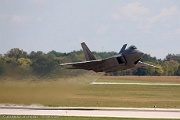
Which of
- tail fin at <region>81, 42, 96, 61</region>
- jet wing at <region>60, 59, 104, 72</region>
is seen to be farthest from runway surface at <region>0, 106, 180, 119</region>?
tail fin at <region>81, 42, 96, 61</region>

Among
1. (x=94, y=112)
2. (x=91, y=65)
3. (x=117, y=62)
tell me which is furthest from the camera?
(x=91, y=65)

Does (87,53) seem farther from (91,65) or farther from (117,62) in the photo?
(117,62)

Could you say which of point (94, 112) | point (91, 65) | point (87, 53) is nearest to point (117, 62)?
point (91, 65)

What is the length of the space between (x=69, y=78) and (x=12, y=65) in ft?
15.6

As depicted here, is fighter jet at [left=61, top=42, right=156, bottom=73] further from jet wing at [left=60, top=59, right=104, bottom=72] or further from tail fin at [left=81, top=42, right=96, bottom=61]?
tail fin at [left=81, top=42, right=96, bottom=61]

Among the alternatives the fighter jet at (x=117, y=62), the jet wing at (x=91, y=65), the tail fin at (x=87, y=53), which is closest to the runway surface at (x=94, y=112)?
the fighter jet at (x=117, y=62)

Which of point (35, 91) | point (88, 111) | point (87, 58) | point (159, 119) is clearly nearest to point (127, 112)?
point (88, 111)

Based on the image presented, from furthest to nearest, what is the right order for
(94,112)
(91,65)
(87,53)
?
(87,53)
(91,65)
(94,112)

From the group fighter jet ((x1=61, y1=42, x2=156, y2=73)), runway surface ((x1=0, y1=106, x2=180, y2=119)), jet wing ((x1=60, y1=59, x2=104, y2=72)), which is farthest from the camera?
jet wing ((x1=60, y1=59, x2=104, y2=72))

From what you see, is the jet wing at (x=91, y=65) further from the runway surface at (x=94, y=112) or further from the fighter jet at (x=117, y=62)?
the runway surface at (x=94, y=112)

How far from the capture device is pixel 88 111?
42531 millimetres

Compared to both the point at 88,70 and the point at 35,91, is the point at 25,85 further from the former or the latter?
the point at 88,70

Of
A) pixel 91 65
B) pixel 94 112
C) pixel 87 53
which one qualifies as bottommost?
pixel 94 112

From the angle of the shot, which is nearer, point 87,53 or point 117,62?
point 117,62
